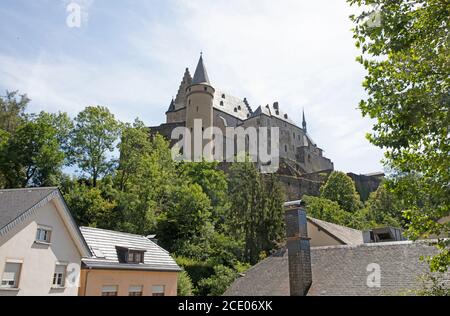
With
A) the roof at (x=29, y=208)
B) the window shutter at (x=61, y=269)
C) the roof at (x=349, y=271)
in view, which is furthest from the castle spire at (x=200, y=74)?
the window shutter at (x=61, y=269)

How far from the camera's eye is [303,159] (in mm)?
81938

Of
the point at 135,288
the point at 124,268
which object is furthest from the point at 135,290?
the point at 124,268

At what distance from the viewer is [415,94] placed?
7559mm

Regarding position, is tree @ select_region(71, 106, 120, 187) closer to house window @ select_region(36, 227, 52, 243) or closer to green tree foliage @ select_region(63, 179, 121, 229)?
green tree foliage @ select_region(63, 179, 121, 229)

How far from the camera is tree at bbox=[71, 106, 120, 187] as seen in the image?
42500mm

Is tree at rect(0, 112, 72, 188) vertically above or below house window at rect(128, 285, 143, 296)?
above

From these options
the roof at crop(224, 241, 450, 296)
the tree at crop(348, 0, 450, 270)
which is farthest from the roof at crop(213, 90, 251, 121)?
the tree at crop(348, 0, 450, 270)

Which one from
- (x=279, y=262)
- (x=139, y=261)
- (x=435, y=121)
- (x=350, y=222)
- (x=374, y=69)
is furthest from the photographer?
(x=350, y=222)

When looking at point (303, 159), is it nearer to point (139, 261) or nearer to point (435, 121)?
point (139, 261)

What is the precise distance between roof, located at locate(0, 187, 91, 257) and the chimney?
9119 mm

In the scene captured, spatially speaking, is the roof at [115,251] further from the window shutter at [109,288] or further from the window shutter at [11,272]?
the window shutter at [11,272]

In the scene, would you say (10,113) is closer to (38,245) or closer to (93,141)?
(93,141)
